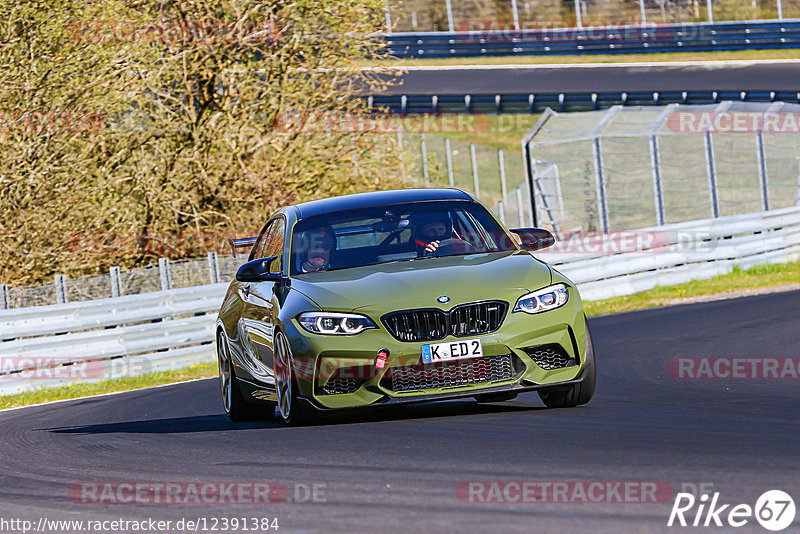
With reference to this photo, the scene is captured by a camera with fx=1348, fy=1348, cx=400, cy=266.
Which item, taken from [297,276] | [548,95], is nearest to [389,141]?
[297,276]

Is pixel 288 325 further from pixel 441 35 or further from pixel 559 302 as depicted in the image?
pixel 441 35

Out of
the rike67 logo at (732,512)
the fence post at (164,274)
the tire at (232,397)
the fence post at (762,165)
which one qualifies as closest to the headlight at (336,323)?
the tire at (232,397)

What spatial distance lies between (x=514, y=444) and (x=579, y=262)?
49.1 feet

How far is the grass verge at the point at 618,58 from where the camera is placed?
51625mm

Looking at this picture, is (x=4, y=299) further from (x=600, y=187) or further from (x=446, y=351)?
(x=600, y=187)

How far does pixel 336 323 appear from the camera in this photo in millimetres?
8203

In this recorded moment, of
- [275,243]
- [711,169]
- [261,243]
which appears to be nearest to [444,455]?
[275,243]

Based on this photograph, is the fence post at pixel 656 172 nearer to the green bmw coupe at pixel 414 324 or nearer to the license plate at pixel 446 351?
the green bmw coupe at pixel 414 324

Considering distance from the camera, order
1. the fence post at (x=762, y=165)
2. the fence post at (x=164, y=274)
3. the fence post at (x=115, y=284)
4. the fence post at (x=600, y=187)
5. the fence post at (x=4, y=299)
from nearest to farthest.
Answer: the fence post at (x=4, y=299) → the fence post at (x=115, y=284) → the fence post at (x=164, y=274) → the fence post at (x=600, y=187) → the fence post at (x=762, y=165)

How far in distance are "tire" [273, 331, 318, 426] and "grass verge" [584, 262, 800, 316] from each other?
12.6 m

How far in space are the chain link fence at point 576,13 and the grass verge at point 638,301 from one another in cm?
3112

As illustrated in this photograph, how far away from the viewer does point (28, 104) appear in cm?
2200

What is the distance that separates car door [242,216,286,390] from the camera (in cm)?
909

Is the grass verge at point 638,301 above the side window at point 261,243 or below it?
below
